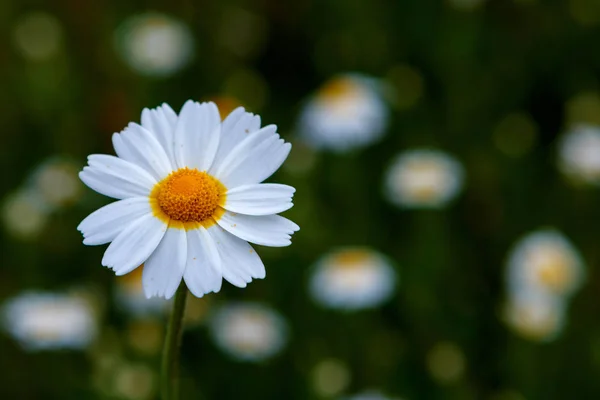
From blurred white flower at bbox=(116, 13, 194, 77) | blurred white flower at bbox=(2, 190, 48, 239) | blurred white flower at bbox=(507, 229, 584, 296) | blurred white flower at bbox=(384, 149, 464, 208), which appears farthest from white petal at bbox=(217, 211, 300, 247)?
blurred white flower at bbox=(116, 13, 194, 77)

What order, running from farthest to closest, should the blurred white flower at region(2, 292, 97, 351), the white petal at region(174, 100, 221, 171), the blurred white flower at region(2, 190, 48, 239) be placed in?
the blurred white flower at region(2, 190, 48, 239) < the blurred white flower at region(2, 292, 97, 351) < the white petal at region(174, 100, 221, 171)

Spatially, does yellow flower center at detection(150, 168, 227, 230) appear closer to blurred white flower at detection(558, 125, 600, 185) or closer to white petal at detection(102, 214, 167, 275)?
white petal at detection(102, 214, 167, 275)

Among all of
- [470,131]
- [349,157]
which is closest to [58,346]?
[349,157]

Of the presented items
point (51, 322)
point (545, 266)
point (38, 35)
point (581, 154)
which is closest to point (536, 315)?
point (545, 266)

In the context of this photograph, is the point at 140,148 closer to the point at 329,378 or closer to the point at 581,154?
the point at 329,378

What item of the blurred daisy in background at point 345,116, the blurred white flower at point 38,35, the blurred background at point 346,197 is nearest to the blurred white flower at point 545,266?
the blurred background at point 346,197

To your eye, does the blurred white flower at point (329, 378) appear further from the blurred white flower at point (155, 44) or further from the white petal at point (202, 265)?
the blurred white flower at point (155, 44)

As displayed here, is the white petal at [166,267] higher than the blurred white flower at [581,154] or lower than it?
higher
